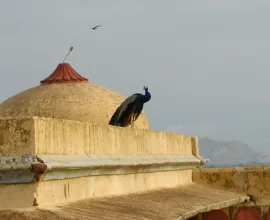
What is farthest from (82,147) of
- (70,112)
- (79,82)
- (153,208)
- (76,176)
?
(79,82)

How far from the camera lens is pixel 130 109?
11773 mm

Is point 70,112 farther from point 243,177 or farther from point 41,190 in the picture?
point 41,190

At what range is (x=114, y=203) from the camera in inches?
312

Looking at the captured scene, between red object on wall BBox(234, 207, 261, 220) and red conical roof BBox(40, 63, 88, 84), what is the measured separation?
327cm

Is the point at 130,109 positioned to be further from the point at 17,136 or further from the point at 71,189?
the point at 17,136

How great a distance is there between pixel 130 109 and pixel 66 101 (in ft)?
6.26

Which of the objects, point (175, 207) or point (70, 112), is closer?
point (175, 207)

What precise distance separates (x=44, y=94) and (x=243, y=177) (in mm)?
3334

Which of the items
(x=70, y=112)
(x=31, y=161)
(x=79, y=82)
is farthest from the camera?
(x=79, y=82)

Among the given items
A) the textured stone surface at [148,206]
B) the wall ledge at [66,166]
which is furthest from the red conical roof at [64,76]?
the wall ledge at [66,166]

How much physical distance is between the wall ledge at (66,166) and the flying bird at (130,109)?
5.08 feet

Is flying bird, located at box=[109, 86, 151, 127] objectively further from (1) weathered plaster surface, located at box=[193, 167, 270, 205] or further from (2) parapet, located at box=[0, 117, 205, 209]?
(1) weathered plaster surface, located at box=[193, 167, 270, 205]

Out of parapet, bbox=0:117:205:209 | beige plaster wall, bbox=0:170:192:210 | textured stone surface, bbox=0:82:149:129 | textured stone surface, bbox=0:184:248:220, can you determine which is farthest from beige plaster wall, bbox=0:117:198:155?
textured stone surface, bbox=0:82:149:129

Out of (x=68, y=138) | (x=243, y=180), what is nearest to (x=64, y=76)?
(x=243, y=180)
